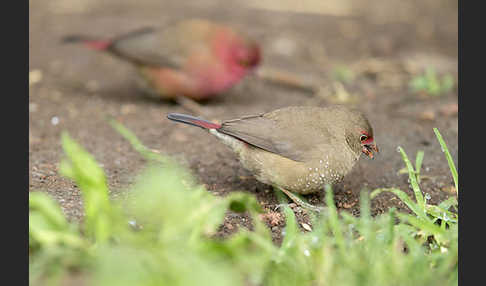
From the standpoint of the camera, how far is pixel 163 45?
5.98 m

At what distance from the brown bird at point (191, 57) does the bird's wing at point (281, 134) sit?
1986 mm

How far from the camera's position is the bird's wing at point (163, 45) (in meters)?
5.93

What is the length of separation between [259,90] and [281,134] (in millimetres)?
2803

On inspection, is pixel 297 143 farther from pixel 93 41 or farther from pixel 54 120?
pixel 93 41

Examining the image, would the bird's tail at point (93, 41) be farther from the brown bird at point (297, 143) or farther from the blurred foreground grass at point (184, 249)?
the blurred foreground grass at point (184, 249)

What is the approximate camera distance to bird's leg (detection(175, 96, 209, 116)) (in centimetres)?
588

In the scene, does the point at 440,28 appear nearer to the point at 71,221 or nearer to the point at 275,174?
the point at 275,174

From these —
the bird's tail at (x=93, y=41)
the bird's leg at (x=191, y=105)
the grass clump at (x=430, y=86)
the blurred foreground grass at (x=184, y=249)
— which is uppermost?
the blurred foreground grass at (x=184, y=249)

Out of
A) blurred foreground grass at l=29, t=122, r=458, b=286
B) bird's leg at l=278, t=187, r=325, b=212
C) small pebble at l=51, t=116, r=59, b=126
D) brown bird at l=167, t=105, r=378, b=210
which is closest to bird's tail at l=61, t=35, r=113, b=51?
small pebble at l=51, t=116, r=59, b=126

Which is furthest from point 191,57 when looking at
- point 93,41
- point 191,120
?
point 191,120

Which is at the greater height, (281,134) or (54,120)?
(281,134)

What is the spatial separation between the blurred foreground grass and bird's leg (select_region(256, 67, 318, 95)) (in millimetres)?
3610

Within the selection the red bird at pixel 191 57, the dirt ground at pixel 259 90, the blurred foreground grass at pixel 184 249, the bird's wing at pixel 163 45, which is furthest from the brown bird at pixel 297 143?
the bird's wing at pixel 163 45

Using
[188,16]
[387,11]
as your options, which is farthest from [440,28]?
[188,16]
